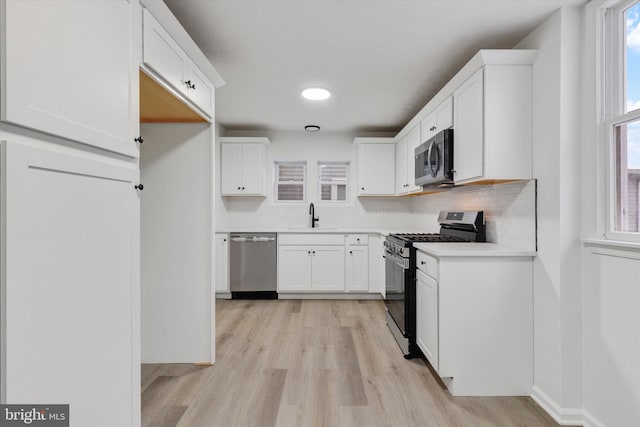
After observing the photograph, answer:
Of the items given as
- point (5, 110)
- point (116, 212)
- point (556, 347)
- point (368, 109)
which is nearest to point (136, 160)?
point (116, 212)

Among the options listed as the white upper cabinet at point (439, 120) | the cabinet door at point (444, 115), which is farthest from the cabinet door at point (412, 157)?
→ the cabinet door at point (444, 115)

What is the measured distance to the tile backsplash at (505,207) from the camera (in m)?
2.17

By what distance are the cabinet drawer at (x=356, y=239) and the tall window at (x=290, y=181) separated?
1.10m

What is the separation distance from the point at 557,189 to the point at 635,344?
0.85 meters

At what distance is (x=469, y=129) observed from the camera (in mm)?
2369

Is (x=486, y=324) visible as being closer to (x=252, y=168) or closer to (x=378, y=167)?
(x=378, y=167)

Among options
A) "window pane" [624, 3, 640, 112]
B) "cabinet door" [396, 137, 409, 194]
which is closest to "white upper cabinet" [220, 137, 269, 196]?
"cabinet door" [396, 137, 409, 194]

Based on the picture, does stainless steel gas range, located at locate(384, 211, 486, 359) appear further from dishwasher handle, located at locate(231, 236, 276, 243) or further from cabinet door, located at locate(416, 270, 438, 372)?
Result: dishwasher handle, located at locate(231, 236, 276, 243)

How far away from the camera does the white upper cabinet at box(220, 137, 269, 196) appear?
15.4ft

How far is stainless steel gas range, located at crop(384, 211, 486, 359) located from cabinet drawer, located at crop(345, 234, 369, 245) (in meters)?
1.13

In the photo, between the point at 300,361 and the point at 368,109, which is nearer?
the point at 300,361

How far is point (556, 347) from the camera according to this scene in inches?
74.5

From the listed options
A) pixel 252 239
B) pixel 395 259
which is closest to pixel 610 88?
pixel 395 259

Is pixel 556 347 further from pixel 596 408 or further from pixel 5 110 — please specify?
pixel 5 110
